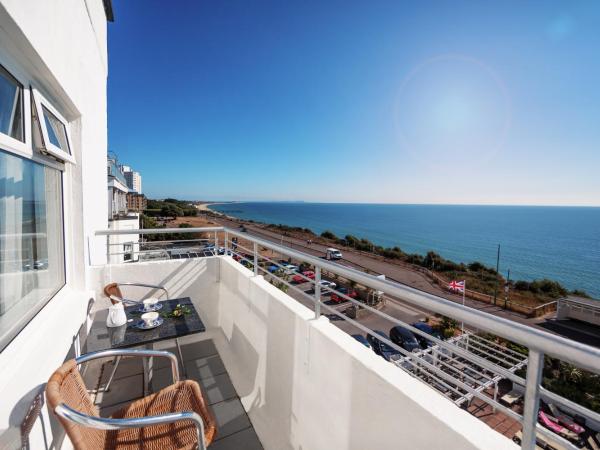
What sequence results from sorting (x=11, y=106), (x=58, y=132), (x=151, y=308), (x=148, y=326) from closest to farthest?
(x=11, y=106)
(x=58, y=132)
(x=148, y=326)
(x=151, y=308)

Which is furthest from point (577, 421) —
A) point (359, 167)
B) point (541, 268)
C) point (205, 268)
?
point (541, 268)

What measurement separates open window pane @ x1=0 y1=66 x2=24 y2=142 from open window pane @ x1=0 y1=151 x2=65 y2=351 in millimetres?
117

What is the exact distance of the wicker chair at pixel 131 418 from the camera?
0.98m

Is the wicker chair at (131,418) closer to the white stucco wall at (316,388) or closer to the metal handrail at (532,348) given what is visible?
the white stucco wall at (316,388)

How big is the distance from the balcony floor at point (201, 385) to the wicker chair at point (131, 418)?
764 millimetres

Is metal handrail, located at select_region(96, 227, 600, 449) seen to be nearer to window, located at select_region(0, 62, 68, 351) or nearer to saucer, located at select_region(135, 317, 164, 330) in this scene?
window, located at select_region(0, 62, 68, 351)

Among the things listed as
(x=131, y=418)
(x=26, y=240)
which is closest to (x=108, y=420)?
(x=131, y=418)

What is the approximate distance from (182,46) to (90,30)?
6.77m

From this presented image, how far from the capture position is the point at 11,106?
1264 millimetres

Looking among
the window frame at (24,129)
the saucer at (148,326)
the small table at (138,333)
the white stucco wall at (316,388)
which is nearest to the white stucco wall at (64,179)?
the window frame at (24,129)

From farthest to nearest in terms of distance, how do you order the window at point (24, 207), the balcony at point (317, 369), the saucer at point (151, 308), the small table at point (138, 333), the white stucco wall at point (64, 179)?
1. the saucer at point (151, 308)
2. the small table at point (138, 333)
3. the window at point (24, 207)
4. the white stucco wall at point (64, 179)
5. the balcony at point (317, 369)

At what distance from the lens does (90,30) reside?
9.86 feet

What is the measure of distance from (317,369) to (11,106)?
2.07 metres

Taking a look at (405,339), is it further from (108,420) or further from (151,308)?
(108,420)
